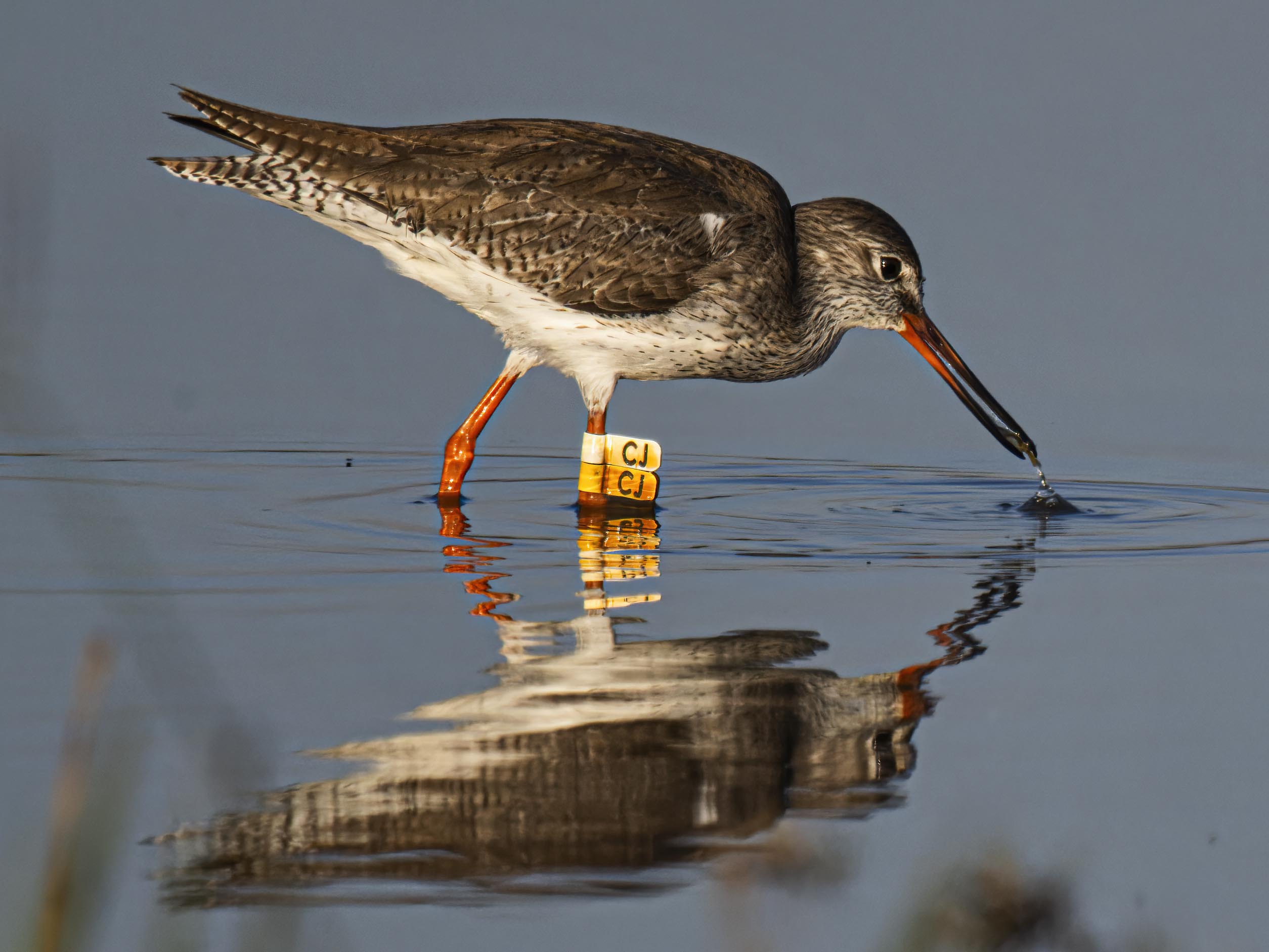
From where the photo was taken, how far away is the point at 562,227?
987 centimetres

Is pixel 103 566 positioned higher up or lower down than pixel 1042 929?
higher up

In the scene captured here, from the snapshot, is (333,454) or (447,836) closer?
(447,836)

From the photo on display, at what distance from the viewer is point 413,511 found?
372 inches

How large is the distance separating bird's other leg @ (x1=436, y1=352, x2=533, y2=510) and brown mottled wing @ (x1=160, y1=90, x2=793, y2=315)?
934 mm

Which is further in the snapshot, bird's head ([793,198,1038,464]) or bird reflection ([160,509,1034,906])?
bird's head ([793,198,1038,464])

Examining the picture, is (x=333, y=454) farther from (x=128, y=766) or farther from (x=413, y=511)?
(x=128, y=766)

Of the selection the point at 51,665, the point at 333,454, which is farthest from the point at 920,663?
the point at 333,454

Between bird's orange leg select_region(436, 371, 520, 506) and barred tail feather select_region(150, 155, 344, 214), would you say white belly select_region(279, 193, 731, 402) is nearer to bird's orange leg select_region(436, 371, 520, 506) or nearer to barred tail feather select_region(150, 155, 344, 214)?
barred tail feather select_region(150, 155, 344, 214)

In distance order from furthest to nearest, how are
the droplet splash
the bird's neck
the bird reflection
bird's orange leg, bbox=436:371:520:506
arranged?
1. the bird's neck
2. bird's orange leg, bbox=436:371:520:506
3. the droplet splash
4. the bird reflection

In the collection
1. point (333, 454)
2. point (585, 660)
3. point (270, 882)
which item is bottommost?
point (270, 882)

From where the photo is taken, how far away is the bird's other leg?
1022 cm

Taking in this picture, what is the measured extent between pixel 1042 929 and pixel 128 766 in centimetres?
208

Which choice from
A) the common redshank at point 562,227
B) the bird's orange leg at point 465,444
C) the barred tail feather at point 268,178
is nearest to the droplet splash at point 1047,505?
the common redshank at point 562,227

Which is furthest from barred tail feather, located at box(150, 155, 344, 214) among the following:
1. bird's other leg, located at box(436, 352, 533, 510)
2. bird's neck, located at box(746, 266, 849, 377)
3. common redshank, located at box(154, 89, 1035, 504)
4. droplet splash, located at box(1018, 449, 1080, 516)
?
droplet splash, located at box(1018, 449, 1080, 516)
